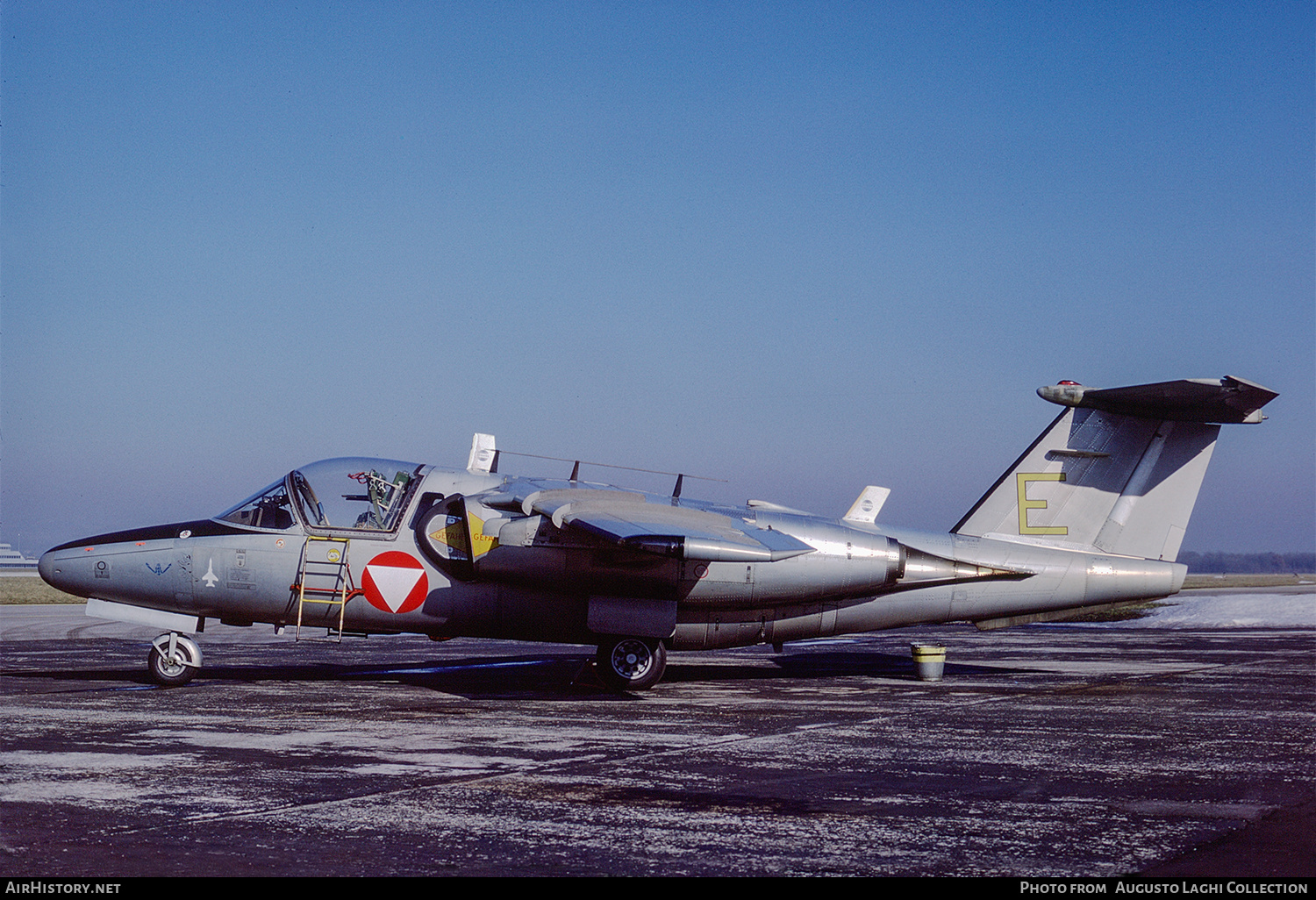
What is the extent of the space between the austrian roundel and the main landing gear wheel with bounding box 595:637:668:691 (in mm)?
2875

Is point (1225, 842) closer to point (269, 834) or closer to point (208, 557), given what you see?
point (269, 834)

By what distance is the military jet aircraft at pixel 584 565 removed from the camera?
53.0ft

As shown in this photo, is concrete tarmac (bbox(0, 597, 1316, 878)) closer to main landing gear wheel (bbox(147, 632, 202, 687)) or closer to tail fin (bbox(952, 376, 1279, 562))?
main landing gear wheel (bbox(147, 632, 202, 687))

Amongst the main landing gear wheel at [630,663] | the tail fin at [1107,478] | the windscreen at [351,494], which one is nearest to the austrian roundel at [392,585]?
the windscreen at [351,494]

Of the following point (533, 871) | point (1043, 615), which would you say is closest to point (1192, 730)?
point (1043, 615)

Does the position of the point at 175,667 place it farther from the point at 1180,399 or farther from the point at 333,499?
the point at 1180,399

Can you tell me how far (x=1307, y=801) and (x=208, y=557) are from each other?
1401 cm

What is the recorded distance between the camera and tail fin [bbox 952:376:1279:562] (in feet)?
57.6

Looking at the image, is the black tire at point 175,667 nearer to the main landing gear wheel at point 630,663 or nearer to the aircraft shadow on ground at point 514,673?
the aircraft shadow on ground at point 514,673

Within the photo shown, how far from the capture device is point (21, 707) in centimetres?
1391

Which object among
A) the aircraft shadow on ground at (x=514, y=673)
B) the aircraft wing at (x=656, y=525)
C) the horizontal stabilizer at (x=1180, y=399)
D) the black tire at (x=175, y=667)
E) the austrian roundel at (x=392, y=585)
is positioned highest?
the horizontal stabilizer at (x=1180, y=399)

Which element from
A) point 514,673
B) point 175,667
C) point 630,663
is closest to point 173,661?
point 175,667

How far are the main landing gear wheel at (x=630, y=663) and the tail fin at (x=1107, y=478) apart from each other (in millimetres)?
5560

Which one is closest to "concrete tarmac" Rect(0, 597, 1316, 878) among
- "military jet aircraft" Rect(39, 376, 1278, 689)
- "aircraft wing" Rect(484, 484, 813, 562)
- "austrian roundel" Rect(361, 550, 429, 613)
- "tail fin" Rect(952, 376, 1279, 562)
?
"military jet aircraft" Rect(39, 376, 1278, 689)
